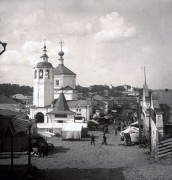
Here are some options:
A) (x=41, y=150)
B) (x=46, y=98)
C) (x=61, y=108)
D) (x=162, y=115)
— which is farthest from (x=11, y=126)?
(x=46, y=98)

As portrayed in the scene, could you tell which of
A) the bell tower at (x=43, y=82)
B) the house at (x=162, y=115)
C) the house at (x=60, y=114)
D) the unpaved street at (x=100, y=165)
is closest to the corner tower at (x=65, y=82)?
the bell tower at (x=43, y=82)

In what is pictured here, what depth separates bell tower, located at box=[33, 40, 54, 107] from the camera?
57781mm

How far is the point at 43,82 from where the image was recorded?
58312 millimetres

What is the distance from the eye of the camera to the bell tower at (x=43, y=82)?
2275 inches

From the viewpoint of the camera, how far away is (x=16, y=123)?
16.6m

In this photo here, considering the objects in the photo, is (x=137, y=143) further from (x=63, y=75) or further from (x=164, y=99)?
(x=63, y=75)

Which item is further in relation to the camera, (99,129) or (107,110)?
(107,110)

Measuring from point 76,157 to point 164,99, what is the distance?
343 inches

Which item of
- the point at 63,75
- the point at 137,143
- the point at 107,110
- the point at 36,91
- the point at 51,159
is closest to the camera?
the point at 51,159

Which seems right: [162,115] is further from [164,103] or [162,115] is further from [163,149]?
[163,149]

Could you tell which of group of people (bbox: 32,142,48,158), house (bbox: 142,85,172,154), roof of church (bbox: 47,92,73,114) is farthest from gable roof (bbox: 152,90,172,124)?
roof of church (bbox: 47,92,73,114)

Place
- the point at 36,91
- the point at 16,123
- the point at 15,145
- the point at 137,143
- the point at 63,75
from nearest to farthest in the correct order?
the point at 16,123, the point at 15,145, the point at 137,143, the point at 36,91, the point at 63,75

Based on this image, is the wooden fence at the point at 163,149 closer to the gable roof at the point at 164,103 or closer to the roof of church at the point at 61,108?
the gable roof at the point at 164,103

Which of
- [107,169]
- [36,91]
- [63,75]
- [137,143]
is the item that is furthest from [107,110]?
[107,169]
